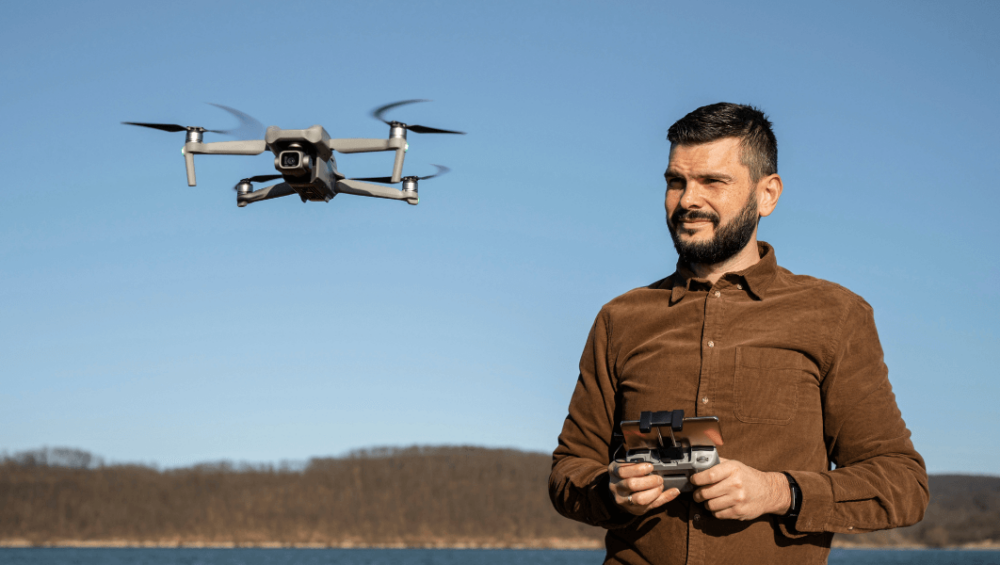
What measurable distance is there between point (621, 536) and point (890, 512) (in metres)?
0.91

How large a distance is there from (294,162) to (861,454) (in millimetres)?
7367

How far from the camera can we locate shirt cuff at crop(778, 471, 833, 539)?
2.94 metres

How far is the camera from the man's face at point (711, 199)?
3406 mm

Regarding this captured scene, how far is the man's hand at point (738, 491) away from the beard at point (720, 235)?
3.03ft

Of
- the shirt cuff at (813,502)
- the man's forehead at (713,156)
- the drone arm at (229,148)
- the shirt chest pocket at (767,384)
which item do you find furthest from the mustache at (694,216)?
the drone arm at (229,148)

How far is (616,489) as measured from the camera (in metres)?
2.92

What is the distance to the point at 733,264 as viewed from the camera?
3.56 m

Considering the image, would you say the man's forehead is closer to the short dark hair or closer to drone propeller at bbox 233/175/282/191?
the short dark hair

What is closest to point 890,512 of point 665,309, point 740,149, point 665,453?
point 665,453

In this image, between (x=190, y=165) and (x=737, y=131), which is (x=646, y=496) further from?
(x=190, y=165)

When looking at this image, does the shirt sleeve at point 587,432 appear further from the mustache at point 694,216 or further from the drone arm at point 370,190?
the drone arm at point 370,190

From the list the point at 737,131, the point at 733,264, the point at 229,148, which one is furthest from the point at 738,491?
the point at 229,148

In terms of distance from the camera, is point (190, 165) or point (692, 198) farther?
point (190, 165)

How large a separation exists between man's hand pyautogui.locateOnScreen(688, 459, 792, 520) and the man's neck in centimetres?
92
